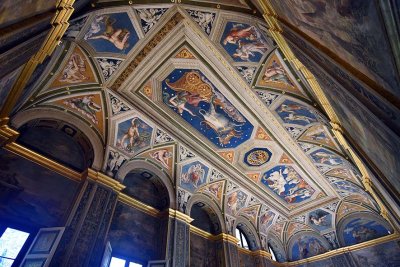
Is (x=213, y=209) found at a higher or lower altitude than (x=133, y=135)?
lower

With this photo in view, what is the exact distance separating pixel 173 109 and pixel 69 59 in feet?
12.8

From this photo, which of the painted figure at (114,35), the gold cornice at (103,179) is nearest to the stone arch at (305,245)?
the gold cornice at (103,179)

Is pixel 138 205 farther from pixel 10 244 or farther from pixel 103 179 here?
pixel 10 244

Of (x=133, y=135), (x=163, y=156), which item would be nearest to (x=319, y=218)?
(x=163, y=156)

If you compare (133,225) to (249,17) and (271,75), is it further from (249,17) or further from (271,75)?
(249,17)

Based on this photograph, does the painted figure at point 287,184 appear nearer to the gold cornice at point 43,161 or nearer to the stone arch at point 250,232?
the stone arch at point 250,232

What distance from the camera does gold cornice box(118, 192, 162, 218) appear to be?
357 inches

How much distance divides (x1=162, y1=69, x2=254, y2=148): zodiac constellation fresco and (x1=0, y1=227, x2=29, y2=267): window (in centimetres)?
600

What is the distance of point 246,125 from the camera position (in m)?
9.88

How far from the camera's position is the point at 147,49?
7.48 metres

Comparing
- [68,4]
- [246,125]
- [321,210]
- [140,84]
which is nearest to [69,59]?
[140,84]

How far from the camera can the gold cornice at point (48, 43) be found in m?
3.99

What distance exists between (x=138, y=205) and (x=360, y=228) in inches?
530

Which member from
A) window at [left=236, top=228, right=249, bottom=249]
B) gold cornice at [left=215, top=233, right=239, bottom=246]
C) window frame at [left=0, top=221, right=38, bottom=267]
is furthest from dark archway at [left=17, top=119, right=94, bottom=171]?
window at [left=236, top=228, right=249, bottom=249]
